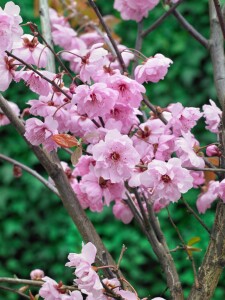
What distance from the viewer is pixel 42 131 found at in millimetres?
1214

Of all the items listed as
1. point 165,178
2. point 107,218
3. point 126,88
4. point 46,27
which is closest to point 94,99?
point 126,88

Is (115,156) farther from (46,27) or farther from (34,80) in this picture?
(46,27)

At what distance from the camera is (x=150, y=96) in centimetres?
306

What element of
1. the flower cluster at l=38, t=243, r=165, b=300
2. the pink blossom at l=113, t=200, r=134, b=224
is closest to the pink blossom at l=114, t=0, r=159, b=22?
the pink blossom at l=113, t=200, r=134, b=224

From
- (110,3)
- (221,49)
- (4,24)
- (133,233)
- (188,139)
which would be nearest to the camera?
(4,24)

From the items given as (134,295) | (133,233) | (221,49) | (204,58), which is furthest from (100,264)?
(204,58)

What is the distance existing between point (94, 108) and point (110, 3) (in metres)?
2.12

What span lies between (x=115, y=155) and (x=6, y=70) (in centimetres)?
25

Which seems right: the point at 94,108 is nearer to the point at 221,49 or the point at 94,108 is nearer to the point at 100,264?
the point at 100,264

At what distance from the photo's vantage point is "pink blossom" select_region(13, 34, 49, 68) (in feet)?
3.97

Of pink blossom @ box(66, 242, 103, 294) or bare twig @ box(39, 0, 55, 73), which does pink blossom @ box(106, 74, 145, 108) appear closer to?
pink blossom @ box(66, 242, 103, 294)

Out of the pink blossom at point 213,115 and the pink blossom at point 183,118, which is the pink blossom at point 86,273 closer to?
the pink blossom at point 183,118

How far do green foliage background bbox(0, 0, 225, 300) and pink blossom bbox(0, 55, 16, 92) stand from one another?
1794 mm

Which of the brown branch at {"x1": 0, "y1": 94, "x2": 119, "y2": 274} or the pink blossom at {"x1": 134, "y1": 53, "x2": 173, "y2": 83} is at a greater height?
the pink blossom at {"x1": 134, "y1": 53, "x2": 173, "y2": 83}
